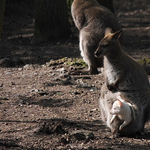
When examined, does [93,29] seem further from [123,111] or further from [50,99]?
[123,111]

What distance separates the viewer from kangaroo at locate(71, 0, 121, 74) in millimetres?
7246

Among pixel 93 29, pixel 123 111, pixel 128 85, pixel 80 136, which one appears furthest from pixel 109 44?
pixel 93 29

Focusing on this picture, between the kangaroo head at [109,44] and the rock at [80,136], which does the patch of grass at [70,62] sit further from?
the rock at [80,136]

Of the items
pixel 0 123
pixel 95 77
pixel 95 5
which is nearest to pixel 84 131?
pixel 0 123

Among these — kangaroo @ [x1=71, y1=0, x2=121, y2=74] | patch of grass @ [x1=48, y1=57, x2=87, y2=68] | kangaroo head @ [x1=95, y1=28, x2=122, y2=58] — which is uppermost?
kangaroo head @ [x1=95, y1=28, x2=122, y2=58]

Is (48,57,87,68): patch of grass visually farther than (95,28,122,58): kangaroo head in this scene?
Yes

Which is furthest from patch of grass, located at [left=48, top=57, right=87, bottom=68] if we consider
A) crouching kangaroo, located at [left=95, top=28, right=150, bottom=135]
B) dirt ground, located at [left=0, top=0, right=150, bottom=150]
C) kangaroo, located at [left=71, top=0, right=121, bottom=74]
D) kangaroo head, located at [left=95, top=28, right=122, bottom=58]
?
crouching kangaroo, located at [left=95, top=28, right=150, bottom=135]

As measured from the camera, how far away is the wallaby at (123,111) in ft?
13.4

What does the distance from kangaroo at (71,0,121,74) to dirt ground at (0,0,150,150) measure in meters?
0.36

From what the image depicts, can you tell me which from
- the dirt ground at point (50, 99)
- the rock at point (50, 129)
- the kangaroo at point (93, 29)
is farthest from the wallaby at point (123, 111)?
the kangaroo at point (93, 29)

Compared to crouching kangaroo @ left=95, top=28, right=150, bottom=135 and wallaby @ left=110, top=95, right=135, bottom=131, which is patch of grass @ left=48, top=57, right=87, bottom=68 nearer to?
crouching kangaroo @ left=95, top=28, right=150, bottom=135

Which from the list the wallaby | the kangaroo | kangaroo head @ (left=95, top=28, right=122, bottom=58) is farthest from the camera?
the kangaroo

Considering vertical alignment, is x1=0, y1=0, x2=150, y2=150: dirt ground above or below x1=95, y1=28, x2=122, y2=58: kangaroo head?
below

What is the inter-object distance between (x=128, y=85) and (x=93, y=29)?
311cm
